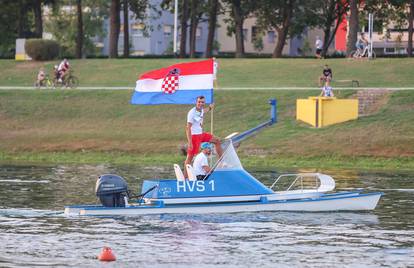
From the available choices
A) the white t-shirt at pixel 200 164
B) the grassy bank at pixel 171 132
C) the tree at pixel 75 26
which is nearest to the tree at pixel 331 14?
the tree at pixel 75 26

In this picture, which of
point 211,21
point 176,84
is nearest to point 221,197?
point 176,84

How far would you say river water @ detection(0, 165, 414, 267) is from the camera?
68.0ft

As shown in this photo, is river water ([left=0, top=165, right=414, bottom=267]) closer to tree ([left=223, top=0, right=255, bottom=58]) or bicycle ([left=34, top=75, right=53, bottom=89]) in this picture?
bicycle ([left=34, top=75, right=53, bottom=89])

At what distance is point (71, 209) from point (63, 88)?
33.8 m

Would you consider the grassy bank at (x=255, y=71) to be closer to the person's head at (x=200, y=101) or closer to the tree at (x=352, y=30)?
the tree at (x=352, y=30)

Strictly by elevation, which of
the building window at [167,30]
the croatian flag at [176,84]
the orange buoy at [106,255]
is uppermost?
the croatian flag at [176,84]

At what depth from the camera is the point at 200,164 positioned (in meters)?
26.7

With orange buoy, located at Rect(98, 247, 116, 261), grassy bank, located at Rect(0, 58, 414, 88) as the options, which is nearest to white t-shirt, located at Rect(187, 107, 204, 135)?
orange buoy, located at Rect(98, 247, 116, 261)

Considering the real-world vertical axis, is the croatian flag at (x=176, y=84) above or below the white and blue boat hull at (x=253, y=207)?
above

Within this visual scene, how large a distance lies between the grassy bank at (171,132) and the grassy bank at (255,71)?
709 centimetres

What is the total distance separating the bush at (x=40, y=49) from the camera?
234 ft

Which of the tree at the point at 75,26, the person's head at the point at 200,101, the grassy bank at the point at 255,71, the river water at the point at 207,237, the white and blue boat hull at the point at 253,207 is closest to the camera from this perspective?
the river water at the point at 207,237

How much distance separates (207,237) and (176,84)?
5.76 meters

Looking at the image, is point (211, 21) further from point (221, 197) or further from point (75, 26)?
point (221, 197)
